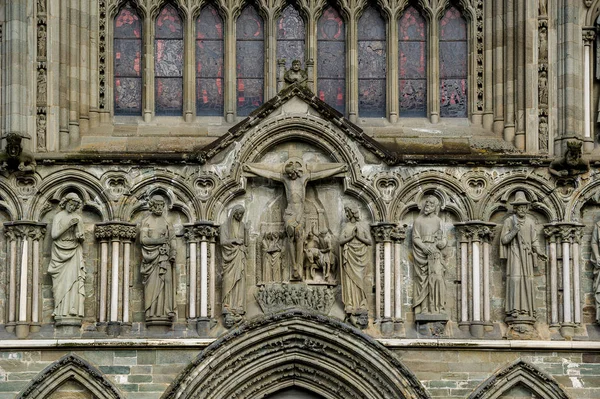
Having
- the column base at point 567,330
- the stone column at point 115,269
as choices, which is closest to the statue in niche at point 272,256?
the stone column at point 115,269

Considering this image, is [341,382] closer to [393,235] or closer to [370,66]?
[393,235]

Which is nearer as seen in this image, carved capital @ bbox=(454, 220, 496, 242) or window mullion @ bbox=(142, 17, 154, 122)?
carved capital @ bbox=(454, 220, 496, 242)

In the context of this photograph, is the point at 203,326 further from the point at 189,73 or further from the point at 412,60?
the point at 412,60

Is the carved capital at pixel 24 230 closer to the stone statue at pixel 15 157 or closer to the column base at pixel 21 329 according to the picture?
the stone statue at pixel 15 157

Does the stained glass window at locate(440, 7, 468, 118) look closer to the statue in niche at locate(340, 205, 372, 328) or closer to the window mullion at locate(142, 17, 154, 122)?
the statue in niche at locate(340, 205, 372, 328)

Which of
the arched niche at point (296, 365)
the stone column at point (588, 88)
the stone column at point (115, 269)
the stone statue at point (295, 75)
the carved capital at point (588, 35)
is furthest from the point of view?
the carved capital at point (588, 35)

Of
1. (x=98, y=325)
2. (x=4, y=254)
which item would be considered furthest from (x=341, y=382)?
(x=4, y=254)

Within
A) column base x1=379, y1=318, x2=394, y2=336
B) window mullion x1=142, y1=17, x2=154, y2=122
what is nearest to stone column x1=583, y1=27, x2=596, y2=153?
column base x1=379, y1=318, x2=394, y2=336

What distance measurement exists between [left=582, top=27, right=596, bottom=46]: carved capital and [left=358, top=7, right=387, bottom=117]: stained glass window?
2.89 meters

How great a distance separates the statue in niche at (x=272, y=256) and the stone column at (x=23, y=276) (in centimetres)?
309

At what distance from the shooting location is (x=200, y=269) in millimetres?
25750

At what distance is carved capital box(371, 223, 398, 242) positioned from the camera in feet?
84.8

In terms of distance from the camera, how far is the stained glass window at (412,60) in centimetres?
2720

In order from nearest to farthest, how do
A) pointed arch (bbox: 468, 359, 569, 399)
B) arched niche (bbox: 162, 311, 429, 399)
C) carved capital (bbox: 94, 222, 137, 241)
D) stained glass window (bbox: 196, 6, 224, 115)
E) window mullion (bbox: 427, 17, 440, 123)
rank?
1. arched niche (bbox: 162, 311, 429, 399)
2. pointed arch (bbox: 468, 359, 569, 399)
3. carved capital (bbox: 94, 222, 137, 241)
4. window mullion (bbox: 427, 17, 440, 123)
5. stained glass window (bbox: 196, 6, 224, 115)
